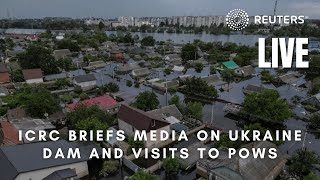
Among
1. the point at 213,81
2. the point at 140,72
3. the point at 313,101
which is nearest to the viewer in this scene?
the point at 313,101

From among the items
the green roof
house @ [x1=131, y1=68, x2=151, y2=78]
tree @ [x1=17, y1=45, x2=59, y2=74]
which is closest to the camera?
tree @ [x1=17, y1=45, x2=59, y2=74]

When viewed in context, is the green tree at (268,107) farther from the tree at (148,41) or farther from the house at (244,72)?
the tree at (148,41)

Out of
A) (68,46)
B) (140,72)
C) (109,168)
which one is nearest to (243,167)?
(109,168)

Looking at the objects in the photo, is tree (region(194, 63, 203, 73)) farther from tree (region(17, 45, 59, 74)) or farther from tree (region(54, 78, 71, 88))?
tree (region(17, 45, 59, 74))

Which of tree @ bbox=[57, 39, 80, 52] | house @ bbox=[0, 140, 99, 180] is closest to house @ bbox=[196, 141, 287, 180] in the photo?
house @ bbox=[0, 140, 99, 180]

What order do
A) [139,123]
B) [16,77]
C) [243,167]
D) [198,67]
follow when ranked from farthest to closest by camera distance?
[198,67] → [16,77] → [139,123] → [243,167]

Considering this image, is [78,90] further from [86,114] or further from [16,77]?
[86,114]
